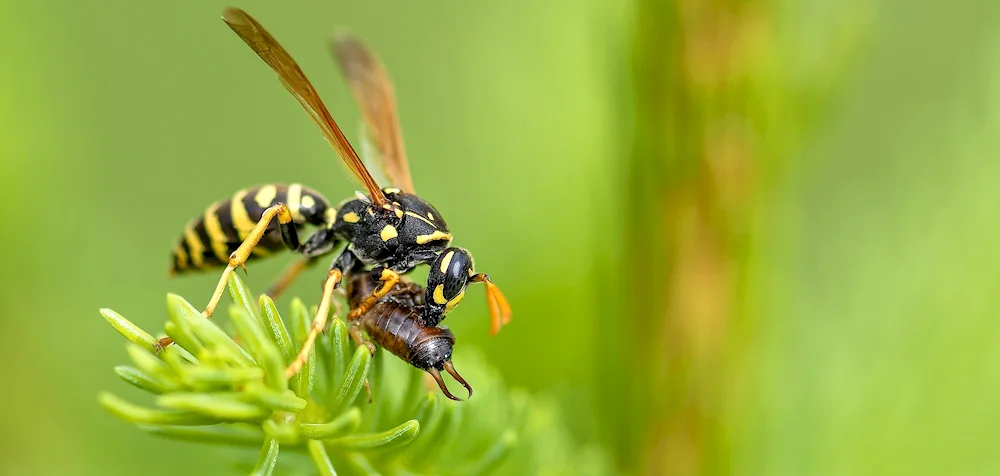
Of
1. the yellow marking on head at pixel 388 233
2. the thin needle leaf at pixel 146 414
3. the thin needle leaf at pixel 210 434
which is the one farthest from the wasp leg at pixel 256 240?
the thin needle leaf at pixel 146 414

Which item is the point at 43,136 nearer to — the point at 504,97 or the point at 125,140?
the point at 504,97

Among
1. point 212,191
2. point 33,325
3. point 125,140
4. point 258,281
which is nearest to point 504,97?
point 33,325

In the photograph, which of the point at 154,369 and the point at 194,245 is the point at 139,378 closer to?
the point at 154,369

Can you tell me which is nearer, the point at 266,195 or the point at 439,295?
the point at 439,295

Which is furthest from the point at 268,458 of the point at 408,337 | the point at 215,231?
the point at 215,231

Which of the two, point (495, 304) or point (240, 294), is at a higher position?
point (240, 294)

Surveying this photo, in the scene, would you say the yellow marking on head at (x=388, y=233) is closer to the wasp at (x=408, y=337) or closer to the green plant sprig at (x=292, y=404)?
the wasp at (x=408, y=337)
